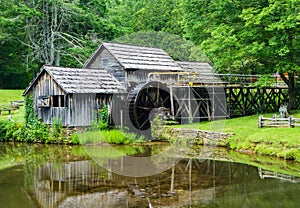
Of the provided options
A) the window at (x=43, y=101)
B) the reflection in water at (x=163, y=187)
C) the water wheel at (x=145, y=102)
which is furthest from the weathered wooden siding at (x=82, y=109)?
the reflection in water at (x=163, y=187)

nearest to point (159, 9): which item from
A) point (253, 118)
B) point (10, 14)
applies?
point (10, 14)

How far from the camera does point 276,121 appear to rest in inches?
755

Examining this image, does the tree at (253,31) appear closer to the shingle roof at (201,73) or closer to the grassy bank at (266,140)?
the shingle roof at (201,73)

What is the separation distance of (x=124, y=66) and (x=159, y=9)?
84.3 ft

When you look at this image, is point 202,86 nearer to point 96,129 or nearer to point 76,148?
point 96,129

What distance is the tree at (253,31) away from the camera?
67.5 ft

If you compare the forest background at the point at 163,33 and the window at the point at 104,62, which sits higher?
the forest background at the point at 163,33

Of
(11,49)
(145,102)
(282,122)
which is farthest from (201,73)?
(11,49)

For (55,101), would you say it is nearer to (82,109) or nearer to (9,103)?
(82,109)

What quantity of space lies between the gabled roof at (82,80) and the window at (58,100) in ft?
3.64

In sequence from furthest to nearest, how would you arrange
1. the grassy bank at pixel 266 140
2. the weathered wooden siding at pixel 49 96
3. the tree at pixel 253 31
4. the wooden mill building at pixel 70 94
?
the weathered wooden siding at pixel 49 96
the wooden mill building at pixel 70 94
the tree at pixel 253 31
the grassy bank at pixel 266 140

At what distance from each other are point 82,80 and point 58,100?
1.88 m

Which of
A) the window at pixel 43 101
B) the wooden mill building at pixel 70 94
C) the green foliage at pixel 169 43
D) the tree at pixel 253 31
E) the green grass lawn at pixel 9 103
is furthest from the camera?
the green foliage at pixel 169 43

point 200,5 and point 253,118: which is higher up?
point 200,5
